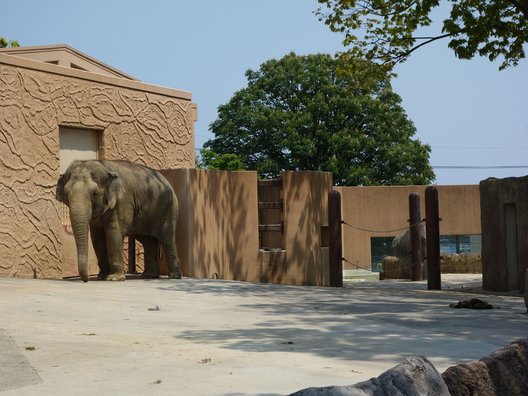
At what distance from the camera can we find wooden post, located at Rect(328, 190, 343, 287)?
19109 mm

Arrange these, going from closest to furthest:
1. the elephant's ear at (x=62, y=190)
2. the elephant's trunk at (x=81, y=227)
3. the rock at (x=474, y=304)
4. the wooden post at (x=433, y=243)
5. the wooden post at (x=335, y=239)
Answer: the rock at (x=474, y=304) → the elephant's trunk at (x=81, y=227) → the elephant's ear at (x=62, y=190) → the wooden post at (x=433, y=243) → the wooden post at (x=335, y=239)

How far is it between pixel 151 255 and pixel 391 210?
16.7m

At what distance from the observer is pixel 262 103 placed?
46.6m

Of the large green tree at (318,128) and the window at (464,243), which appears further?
the large green tree at (318,128)

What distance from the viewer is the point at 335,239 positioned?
1927 cm

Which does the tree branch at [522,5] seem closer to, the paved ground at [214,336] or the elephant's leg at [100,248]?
the paved ground at [214,336]

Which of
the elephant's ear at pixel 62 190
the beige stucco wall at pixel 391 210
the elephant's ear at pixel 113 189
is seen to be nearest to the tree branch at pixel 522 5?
the elephant's ear at pixel 113 189

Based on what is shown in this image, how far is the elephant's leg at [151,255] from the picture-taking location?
17234mm

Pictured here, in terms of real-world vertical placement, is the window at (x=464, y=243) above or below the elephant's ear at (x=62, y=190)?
below

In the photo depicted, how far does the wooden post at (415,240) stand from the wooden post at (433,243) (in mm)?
Result: 3426

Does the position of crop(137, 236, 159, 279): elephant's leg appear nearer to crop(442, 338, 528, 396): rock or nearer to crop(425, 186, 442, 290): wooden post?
crop(425, 186, 442, 290): wooden post

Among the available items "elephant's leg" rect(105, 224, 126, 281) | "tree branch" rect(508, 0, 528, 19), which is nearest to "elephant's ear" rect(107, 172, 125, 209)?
"elephant's leg" rect(105, 224, 126, 281)

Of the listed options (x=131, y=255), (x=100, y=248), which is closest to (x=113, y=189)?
(x=100, y=248)

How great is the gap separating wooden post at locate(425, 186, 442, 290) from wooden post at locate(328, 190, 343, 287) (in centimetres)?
168
